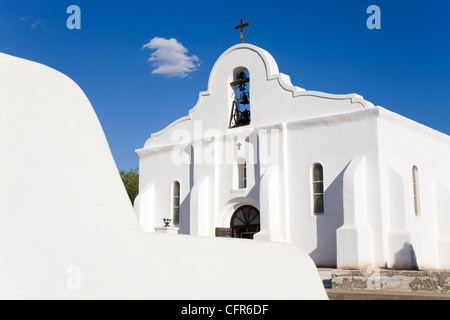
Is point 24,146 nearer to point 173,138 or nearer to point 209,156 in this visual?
point 209,156

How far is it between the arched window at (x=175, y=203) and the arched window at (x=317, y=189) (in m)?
5.98

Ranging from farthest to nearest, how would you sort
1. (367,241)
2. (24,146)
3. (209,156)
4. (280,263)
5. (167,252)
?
(209,156) → (367,241) → (280,263) → (167,252) → (24,146)

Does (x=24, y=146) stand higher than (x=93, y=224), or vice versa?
(x=24, y=146)

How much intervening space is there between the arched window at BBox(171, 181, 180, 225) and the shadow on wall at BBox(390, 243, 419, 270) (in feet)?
28.1

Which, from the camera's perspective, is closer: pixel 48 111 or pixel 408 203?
pixel 48 111

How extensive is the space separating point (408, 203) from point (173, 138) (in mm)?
9272

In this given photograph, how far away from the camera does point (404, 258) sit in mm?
14688

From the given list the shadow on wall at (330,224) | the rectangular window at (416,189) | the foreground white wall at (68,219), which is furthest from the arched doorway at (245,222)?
the foreground white wall at (68,219)

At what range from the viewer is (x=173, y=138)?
20.5 m

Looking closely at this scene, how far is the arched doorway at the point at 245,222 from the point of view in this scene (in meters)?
18.0

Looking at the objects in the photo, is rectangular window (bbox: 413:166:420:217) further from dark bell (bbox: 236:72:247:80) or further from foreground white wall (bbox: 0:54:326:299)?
foreground white wall (bbox: 0:54:326:299)

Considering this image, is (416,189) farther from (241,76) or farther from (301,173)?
(241,76)

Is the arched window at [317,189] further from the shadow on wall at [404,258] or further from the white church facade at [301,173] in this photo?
the shadow on wall at [404,258]
